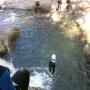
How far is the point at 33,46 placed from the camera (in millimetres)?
18375

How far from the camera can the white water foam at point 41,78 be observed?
→ 47.3ft

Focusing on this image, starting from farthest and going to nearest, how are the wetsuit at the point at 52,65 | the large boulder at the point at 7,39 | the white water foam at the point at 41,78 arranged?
the large boulder at the point at 7,39 → the white water foam at the point at 41,78 → the wetsuit at the point at 52,65

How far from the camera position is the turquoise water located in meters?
14.9

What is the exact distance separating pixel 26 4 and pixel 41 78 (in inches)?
416

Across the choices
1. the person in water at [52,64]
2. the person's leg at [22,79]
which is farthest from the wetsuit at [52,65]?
the person's leg at [22,79]

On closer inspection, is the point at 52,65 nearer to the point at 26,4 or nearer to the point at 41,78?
the point at 41,78

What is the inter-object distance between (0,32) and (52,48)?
4.15 metres

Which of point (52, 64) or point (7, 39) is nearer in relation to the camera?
point (52, 64)

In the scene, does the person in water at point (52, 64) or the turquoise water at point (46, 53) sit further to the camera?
the turquoise water at point (46, 53)

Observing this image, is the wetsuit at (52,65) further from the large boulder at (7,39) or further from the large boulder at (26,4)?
the large boulder at (26,4)

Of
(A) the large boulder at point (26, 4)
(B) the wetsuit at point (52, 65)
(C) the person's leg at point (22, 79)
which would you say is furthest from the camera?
(A) the large boulder at point (26, 4)

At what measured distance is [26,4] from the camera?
945 inches

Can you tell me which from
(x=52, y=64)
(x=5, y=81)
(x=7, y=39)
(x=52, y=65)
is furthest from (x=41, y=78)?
(x=5, y=81)

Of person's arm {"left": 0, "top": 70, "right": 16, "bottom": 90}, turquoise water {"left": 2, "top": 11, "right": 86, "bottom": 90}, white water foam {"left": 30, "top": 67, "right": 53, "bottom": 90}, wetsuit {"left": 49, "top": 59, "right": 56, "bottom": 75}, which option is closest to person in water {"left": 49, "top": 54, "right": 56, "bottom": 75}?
wetsuit {"left": 49, "top": 59, "right": 56, "bottom": 75}
